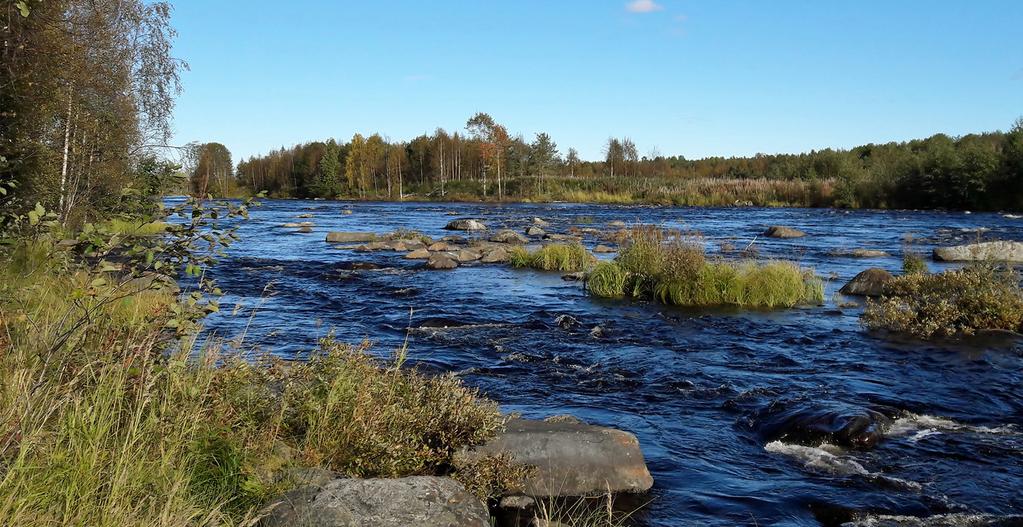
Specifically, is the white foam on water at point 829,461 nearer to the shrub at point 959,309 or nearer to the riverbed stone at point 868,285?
the shrub at point 959,309

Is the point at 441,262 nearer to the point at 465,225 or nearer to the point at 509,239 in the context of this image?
the point at 509,239

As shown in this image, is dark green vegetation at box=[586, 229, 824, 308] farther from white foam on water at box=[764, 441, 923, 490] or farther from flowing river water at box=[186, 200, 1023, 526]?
white foam on water at box=[764, 441, 923, 490]

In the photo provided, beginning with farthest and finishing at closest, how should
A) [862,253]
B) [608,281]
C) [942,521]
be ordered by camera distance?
[862,253]
[608,281]
[942,521]

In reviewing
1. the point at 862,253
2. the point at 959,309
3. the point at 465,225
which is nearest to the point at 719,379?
the point at 959,309

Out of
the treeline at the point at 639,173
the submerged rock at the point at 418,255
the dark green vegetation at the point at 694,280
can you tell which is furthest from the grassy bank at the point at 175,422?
the treeline at the point at 639,173

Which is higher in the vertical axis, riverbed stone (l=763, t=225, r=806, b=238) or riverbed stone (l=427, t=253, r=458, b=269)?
riverbed stone (l=763, t=225, r=806, b=238)

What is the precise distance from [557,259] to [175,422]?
1482 centimetres

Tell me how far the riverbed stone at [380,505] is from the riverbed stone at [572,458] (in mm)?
787

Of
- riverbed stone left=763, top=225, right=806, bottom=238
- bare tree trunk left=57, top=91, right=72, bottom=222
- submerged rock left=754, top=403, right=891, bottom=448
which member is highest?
bare tree trunk left=57, top=91, right=72, bottom=222

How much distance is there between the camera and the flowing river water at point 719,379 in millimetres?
5586

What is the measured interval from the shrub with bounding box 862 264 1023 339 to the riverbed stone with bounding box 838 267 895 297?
6.95 feet

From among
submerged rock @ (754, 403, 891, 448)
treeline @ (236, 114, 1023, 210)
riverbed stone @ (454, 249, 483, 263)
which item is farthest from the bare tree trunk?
treeline @ (236, 114, 1023, 210)

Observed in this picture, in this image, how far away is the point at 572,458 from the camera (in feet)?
17.6

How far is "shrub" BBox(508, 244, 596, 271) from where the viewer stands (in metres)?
18.3
